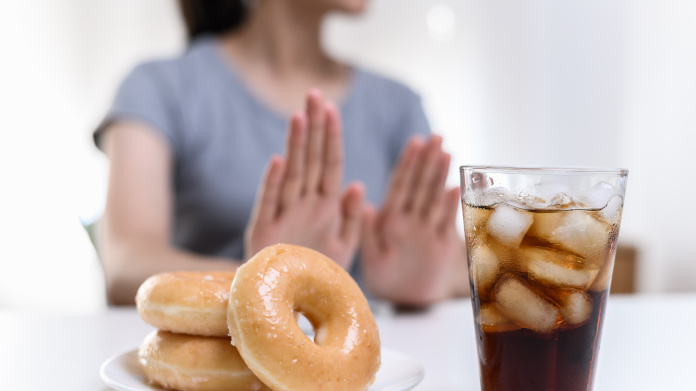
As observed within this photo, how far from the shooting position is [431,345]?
84cm

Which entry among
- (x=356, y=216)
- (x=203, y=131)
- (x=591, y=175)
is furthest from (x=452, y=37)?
(x=591, y=175)

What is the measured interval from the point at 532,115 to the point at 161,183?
112 inches

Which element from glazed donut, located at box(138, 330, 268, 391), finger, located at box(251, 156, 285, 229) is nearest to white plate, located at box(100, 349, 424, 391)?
glazed donut, located at box(138, 330, 268, 391)

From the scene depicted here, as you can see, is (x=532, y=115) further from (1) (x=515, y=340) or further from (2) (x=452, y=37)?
(1) (x=515, y=340)

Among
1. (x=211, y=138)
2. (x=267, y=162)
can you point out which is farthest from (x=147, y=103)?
(x=267, y=162)

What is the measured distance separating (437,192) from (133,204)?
0.71 meters

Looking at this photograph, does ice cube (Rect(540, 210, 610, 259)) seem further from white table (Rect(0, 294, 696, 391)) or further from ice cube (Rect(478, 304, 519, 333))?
white table (Rect(0, 294, 696, 391))

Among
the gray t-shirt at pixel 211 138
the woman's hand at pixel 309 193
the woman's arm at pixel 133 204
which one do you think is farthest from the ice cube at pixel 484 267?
the gray t-shirt at pixel 211 138

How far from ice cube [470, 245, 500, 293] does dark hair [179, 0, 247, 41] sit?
58.0 inches

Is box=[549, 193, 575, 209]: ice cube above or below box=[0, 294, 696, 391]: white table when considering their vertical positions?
above

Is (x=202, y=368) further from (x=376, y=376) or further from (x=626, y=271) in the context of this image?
(x=626, y=271)

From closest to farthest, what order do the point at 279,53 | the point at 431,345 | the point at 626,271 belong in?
the point at 431,345 < the point at 279,53 < the point at 626,271

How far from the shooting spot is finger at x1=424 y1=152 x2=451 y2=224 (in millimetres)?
1086

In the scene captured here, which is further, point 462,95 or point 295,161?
point 462,95
